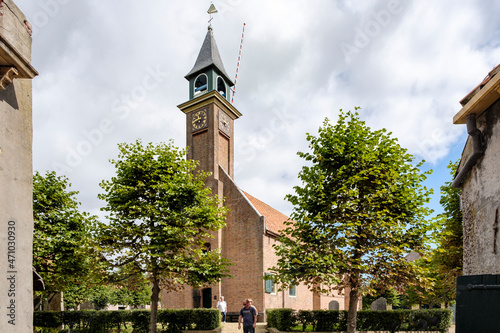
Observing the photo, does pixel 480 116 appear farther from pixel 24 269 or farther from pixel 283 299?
pixel 283 299

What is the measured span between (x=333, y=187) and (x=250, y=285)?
13.2 meters

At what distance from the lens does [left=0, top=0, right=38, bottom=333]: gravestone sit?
561 cm

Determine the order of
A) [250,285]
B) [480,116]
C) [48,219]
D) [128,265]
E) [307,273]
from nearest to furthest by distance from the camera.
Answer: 1. [480,116]
2. [307,273]
3. [128,265]
4. [48,219]
5. [250,285]

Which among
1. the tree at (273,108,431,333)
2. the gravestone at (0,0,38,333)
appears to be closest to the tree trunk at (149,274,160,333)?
the tree at (273,108,431,333)

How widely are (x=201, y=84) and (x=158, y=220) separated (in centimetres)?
1833

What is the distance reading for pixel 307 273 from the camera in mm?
13844

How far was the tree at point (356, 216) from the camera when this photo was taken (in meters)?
13.9

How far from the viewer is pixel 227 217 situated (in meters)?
27.8

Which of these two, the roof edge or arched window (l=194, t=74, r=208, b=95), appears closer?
the roof edge

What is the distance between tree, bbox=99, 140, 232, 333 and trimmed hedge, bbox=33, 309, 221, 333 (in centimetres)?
230

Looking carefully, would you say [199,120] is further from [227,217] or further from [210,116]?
[227,217]

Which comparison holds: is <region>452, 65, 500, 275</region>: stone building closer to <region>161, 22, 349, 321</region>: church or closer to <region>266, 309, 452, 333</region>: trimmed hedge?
<region>266, 309, 452, 333</region>: trimmed hedge

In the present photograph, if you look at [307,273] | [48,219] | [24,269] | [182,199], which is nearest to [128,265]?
[182,199]

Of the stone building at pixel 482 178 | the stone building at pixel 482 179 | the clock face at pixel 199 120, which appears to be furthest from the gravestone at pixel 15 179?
the clock face at pixel 199 120
